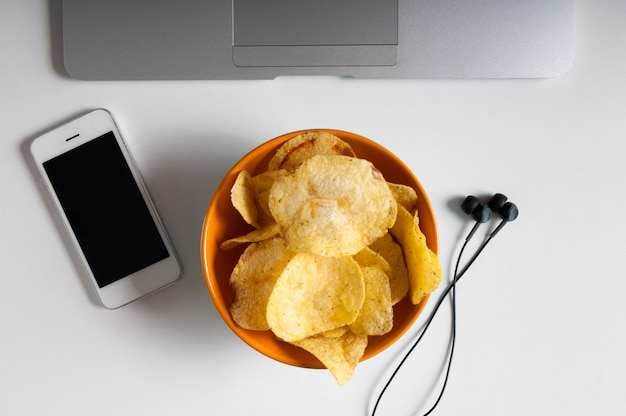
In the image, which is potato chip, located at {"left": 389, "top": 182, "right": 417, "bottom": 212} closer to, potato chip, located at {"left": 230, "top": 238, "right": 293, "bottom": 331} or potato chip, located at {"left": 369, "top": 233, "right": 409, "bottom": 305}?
potato chip, located at {"left": 369, "top": 233, "right": 409, "bottom": 305}

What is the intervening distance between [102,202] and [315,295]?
1.13ft

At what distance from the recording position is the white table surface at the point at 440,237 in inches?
35.1

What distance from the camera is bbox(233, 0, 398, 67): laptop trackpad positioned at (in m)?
0.83

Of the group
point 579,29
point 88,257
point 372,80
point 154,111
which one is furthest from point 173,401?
point 579,29

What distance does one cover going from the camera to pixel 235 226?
2.71ft

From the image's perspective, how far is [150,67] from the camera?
2.82ft

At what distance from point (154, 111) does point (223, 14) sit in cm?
17

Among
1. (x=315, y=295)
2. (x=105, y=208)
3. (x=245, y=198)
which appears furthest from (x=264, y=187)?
(x=105, y=208)

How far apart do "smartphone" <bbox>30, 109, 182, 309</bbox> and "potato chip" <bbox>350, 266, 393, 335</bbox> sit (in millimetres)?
282

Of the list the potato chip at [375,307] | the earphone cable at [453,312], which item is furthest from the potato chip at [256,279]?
the earphone cable at [453,312]

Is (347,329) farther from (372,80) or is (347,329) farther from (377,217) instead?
(372,80)

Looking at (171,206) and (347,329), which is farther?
(171,206)

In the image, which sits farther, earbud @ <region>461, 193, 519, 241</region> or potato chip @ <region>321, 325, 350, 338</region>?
earbud @ <region>461, 193, 519, 241</region>

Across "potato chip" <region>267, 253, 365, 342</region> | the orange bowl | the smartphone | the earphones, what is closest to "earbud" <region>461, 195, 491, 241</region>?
the earphones
